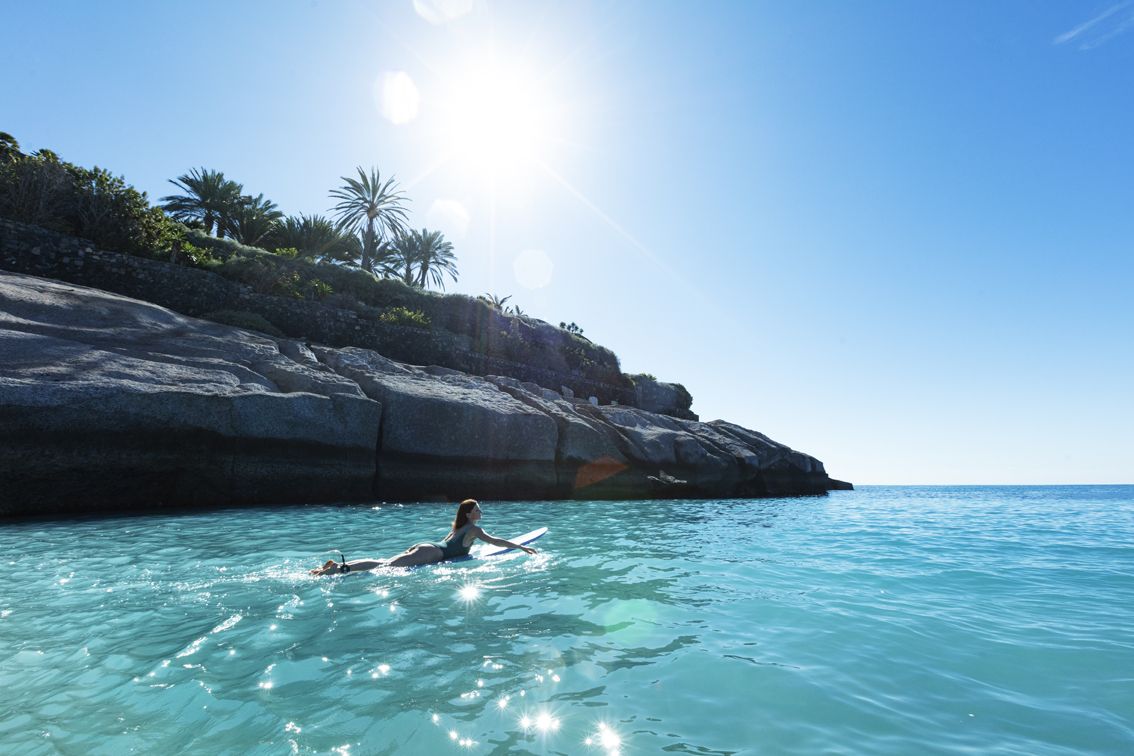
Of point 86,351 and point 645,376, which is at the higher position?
point 645,376

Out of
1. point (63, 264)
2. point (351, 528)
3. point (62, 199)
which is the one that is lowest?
point (351, 528)

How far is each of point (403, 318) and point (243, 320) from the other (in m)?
6.98

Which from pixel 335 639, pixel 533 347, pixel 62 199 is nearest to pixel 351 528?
pixel 335 639

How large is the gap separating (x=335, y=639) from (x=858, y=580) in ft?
21.6

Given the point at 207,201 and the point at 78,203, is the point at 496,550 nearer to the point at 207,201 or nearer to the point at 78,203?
the point at 78,203

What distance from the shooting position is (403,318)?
78.4 feet

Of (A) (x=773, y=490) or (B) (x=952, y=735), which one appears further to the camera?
(A) (x=773, y=490)

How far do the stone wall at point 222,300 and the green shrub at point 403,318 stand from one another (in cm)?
51

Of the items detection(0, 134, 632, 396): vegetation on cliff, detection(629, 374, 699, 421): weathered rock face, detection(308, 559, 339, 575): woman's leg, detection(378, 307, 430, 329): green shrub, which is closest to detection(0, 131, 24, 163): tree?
detection(0, 134, 632, 396): vegetation on cliff

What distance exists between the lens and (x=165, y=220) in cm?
1978

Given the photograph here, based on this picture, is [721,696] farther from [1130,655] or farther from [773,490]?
[773,490]

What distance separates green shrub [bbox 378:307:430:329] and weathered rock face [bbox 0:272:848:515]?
21.5 feet

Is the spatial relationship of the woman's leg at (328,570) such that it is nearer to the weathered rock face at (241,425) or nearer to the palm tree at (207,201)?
the weathered rock face at (241,425)

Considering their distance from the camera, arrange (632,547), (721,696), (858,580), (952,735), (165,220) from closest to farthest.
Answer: (952,735) → (721,696) → (858,580) → (632,547) → (165,220)
